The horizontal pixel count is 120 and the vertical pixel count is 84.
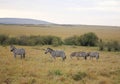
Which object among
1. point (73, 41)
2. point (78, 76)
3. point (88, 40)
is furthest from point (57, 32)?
point (78, 76)

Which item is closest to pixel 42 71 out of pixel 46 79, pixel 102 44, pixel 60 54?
pixel 46 79

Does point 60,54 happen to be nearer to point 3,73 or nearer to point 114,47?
point 3,73

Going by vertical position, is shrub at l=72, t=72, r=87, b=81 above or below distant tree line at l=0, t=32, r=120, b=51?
above

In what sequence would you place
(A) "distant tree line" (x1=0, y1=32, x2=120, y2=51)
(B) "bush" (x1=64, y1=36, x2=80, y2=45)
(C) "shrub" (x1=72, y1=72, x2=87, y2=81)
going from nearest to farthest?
(C) "shrub" (x1=72, y1=72, x2=87, y2=81) → (A) "distant tree line" (x1=0, y1=32, x2=120, y2=51) → (B) "bush" (x1=64, y1=36, x2=80, y2=45)

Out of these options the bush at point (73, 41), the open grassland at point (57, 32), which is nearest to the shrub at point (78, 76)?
the bush at point (73, 41)

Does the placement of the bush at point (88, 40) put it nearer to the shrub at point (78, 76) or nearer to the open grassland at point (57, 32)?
the open grassland at point (57, 32)

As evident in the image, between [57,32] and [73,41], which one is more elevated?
[73,41]

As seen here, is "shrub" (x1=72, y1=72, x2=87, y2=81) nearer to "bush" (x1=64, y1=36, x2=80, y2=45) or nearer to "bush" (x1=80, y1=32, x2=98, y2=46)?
"bush" (x1=80, y1=32, x2=98, y2=46)

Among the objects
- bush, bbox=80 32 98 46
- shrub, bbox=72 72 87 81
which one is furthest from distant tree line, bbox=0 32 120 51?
shrub, bbox=72 72 87 81

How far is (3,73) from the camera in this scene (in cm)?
1502

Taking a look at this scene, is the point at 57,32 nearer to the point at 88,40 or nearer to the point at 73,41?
the point at 73,41

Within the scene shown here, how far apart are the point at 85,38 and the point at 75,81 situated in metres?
37.3

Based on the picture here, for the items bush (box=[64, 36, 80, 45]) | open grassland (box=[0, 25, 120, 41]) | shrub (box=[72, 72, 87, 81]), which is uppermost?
shrub (box=[72, 72, 87, 81])

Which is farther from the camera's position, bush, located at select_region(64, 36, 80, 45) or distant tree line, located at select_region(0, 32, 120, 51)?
bush, located at select_region(64, 36, 80, 45)
